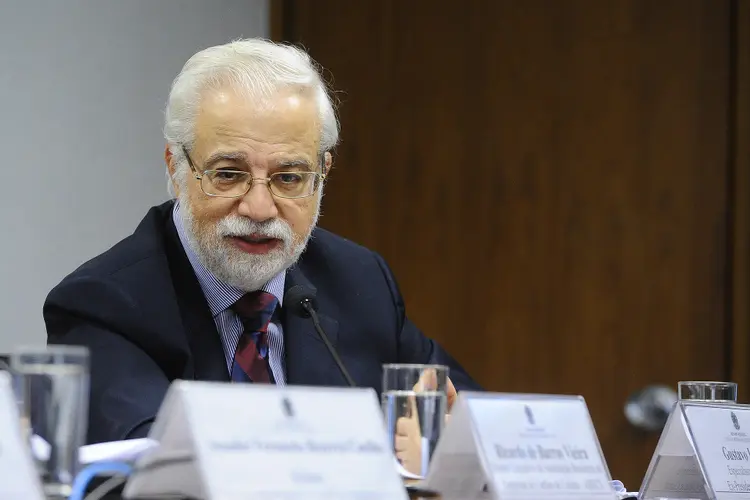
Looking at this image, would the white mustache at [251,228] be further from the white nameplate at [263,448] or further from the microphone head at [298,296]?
the white nameplate at [263,448]

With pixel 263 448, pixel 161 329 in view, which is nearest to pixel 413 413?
pixel 263 448

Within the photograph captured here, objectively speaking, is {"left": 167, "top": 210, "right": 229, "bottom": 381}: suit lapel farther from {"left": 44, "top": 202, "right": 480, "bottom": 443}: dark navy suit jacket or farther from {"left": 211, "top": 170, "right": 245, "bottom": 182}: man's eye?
{"left": 211, "top": 170, "right": 245, "bottom": 182}: man's eye

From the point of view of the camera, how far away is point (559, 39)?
3.29 metres

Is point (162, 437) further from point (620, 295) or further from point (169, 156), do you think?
point (620, 295)

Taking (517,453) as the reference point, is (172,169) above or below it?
above

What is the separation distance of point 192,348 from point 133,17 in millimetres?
1379

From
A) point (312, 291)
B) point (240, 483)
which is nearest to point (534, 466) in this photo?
point (240, 483)

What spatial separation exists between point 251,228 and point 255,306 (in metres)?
0.14

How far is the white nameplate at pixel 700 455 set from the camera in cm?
141

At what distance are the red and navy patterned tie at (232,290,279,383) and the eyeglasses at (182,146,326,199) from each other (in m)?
0.19

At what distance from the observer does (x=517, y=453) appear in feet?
4.07

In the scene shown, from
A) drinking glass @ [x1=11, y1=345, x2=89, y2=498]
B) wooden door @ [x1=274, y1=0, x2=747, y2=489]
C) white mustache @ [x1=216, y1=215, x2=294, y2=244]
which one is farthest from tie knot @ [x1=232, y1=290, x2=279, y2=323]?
wooden door @ [x1=274, y1=0, x2=747, y2=489]

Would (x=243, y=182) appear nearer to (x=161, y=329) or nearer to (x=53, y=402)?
(x=161, y=329)

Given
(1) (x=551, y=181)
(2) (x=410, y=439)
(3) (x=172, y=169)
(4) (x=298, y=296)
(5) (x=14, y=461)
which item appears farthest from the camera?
(1) (x=551, y=181)
